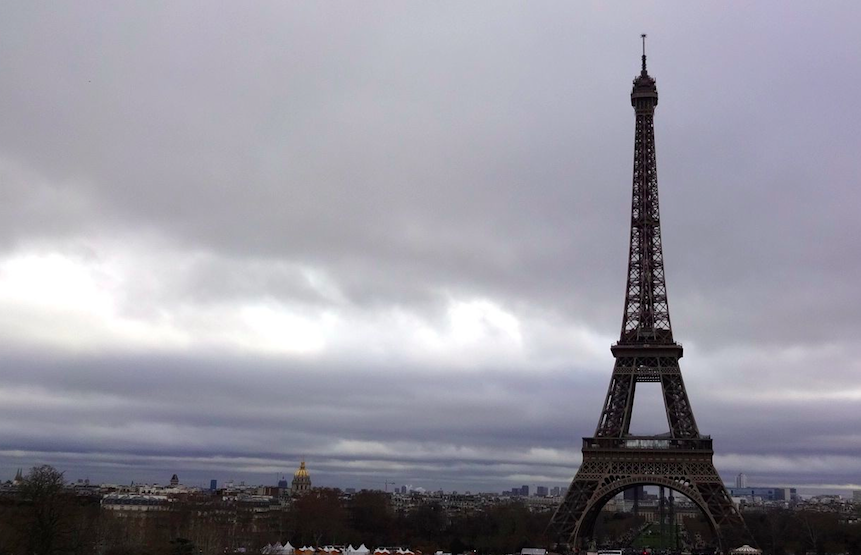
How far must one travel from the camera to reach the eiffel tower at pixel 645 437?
263 ft

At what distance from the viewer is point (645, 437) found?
82750mm

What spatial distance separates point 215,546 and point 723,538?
138 ft

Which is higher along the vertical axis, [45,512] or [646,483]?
[646,483]

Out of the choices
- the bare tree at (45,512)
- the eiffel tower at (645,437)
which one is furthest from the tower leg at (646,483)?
the bare tree at (45,512)

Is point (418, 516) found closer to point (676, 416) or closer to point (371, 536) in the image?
point (371, 536)

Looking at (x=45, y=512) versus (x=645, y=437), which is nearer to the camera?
(x=45, y=512)

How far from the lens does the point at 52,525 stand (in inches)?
2320

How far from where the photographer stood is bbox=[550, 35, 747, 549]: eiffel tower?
8031cm

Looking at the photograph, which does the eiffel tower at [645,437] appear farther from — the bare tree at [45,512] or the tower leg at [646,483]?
the bare tree at [45,512]

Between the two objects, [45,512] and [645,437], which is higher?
[645,437]

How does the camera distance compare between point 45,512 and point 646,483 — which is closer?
point 45,512

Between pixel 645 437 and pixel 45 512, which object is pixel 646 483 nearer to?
pixel 645 437

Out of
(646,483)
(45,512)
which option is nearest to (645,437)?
(646,483)

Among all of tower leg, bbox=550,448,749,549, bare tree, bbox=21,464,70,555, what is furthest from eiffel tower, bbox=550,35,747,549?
bare tree, bbox=21,464,70,555
